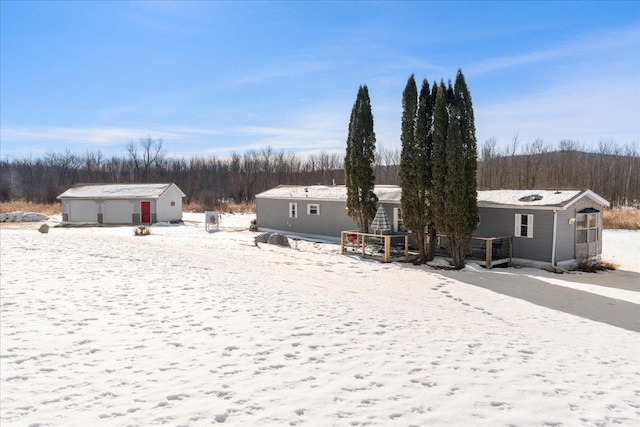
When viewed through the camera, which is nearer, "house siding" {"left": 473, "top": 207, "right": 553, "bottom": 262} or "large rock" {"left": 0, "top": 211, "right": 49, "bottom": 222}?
"house siding" {"left": 473, "top": 207, "right": 553, "bottom": 262}

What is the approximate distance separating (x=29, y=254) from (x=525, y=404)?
1330cm

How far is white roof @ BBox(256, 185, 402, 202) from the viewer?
810 inches

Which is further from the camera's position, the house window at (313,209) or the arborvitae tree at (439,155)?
the house window at (313,209)

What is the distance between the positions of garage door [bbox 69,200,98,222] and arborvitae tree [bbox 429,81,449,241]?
84.3 ft

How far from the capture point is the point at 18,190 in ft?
197

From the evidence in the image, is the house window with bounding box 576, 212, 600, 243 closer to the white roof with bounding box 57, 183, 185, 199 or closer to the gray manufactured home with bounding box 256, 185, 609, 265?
the gray manufactured home with bounding box 256, 185, 609, 265

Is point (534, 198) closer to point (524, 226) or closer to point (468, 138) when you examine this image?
point (524, 226)

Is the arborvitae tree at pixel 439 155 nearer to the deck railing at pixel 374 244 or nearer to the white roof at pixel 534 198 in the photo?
the deck railing at pixel 374 244

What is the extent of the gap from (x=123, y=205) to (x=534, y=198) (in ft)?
87.4

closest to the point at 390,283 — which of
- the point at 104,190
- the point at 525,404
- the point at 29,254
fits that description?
the point at 525,404

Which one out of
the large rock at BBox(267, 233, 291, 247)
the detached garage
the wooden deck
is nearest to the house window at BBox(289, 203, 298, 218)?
the large rock at BBox(267, 233, 291, 247)

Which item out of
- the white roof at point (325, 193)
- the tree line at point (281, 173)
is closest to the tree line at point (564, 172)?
the tree line at point (281, 173)

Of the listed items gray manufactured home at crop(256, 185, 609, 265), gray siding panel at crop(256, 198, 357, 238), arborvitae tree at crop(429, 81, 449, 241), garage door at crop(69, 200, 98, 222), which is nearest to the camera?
gray manufactured home at crop(256, 185, 609, 265)

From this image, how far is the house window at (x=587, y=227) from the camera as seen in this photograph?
53.5ft
